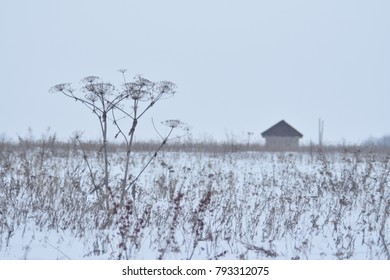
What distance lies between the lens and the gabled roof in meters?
46.2

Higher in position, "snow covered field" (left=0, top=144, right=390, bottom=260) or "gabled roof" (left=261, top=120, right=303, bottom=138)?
"gabled roof" (left=261, top=120, right=303, bottom=138)

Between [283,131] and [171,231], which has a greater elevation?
[283,131]

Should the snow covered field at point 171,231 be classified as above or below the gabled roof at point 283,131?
below

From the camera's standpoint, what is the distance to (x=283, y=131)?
4625cm

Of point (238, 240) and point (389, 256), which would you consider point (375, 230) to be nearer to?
point (389, 256)

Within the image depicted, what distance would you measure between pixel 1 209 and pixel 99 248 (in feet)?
6.56

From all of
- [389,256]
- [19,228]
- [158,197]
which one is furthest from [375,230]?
[19,228]

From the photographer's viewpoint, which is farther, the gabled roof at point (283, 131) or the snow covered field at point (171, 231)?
the gabled roof at point (283, 131)

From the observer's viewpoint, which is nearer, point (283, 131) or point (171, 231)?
point (171, 231)

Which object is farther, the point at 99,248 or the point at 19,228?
the point at 19,228

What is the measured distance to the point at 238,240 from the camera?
5.88 m

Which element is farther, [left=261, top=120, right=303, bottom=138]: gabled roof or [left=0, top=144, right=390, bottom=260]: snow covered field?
[left=261, top=120, right=303, bottom=138]: gabled roof

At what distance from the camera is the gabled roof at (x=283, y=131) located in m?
46.2
